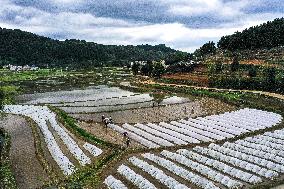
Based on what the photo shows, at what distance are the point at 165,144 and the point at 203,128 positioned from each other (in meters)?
7.33

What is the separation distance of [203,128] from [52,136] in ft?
51.5

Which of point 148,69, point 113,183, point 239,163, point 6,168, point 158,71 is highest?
point 158,71

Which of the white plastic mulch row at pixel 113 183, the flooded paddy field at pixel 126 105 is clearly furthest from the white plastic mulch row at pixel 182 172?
the flooded paddy field at pixel 126 105

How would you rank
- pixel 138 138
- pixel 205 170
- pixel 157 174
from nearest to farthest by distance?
pixel 157 174, pixel 205 170, pixel 138 138

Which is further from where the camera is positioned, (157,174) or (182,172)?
(182,172)

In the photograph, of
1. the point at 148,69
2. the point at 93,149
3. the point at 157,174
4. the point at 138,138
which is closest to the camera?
the point at 157,174

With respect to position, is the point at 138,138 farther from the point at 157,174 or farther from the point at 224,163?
the point at 157,174

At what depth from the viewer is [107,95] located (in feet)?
250

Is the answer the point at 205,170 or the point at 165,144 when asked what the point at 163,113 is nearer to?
the point at 165,144

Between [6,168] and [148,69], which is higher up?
[148,69]

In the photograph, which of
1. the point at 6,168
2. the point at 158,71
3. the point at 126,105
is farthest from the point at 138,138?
the point at 158,71

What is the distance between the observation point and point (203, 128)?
42.7 meters

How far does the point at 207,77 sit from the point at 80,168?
62.0m

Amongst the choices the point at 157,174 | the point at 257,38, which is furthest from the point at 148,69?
the point at 157,174
